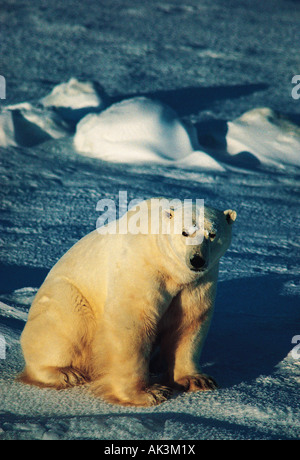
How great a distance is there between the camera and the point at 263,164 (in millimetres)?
7023

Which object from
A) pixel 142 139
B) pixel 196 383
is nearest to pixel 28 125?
pixel 142 139

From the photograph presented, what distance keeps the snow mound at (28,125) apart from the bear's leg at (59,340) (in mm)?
4295

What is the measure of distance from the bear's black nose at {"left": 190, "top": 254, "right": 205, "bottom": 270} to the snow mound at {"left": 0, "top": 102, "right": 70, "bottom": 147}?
482 cm

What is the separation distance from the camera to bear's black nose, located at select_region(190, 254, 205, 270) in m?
2.58

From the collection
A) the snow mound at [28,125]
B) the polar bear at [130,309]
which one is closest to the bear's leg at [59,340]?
the polar bear at [130,309]

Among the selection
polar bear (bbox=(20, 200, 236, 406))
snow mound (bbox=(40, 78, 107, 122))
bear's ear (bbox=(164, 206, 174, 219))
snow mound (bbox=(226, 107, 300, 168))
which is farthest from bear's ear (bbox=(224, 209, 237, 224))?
snow mound (bbox=(40, 78, 107, 122))

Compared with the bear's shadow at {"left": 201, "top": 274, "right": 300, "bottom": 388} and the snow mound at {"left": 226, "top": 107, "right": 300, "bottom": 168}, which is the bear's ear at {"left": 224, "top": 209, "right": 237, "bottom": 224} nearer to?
the bear's shadow at {"left": 201, "top": 274, "right": 300, "bottom": 388}

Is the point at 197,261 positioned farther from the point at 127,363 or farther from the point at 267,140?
the point at 267,140

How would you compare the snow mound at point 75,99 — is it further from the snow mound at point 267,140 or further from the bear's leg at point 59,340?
the bear's leg at point 59,340

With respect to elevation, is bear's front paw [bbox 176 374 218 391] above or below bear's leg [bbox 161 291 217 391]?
below

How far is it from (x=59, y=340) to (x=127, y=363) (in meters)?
0.37

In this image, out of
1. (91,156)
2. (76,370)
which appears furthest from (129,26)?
(76,370)

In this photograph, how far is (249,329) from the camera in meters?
3.91

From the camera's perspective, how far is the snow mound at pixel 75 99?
7.78m
